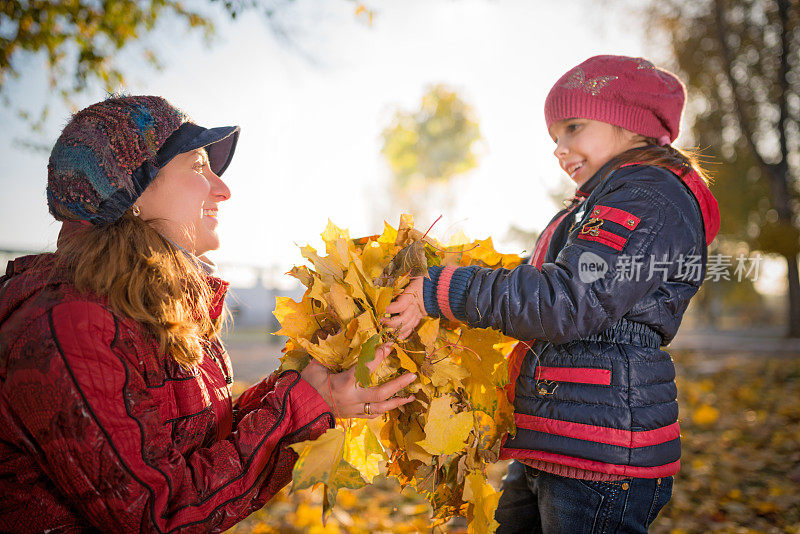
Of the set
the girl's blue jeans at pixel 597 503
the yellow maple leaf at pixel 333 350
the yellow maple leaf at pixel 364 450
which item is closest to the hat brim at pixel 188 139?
the yellow maple leaf at pixel 333 350

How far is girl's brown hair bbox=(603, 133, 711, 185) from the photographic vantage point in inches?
67.1

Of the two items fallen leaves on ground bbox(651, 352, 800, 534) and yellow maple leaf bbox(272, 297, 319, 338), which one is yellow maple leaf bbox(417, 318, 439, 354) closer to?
yellow maple leaf bbox(272, 297, 319, 338)

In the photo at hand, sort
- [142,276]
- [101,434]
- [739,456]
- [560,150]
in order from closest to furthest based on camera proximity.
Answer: [101,434] → [142,276] → [560,150] → [739,456]

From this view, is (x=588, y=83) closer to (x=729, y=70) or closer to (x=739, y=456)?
(x=739, y=456)

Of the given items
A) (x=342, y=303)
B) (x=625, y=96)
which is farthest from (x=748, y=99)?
(x=342, y=303)

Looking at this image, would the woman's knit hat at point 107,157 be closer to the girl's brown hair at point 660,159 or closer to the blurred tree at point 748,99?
the girl's brown hair at point 660,159

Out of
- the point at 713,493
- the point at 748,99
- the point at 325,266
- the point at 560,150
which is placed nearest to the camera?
the point at 325,266

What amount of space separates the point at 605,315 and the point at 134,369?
130 cm

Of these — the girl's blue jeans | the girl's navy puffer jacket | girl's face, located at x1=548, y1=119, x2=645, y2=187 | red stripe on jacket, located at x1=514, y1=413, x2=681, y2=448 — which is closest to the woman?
the girl's navy puffer jacket

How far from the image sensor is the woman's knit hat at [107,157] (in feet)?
4.70

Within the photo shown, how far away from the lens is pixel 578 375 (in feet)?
5.30

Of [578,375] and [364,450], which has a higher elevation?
[578,375]

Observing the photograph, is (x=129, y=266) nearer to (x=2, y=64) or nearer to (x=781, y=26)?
(x=2, y=64)

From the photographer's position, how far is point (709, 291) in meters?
21.1
